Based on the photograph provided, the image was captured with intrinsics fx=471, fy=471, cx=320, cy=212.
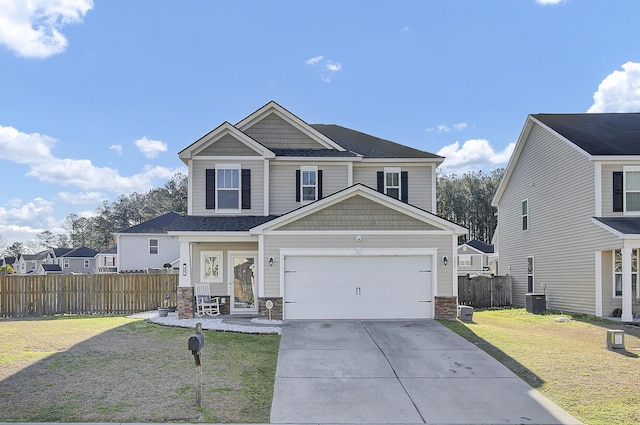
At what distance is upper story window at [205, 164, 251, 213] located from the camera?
16.7 meters

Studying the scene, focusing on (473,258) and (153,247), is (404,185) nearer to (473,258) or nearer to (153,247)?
(153,247)

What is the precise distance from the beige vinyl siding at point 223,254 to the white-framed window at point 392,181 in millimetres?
5576

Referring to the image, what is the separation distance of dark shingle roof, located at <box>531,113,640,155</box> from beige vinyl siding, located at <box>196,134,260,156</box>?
1174 centimetres

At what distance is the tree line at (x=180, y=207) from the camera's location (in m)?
59.7

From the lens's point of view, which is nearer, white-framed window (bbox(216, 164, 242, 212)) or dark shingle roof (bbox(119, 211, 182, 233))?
white-framed window (bbox(216, 164, 242, 212))

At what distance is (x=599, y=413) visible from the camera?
638cm

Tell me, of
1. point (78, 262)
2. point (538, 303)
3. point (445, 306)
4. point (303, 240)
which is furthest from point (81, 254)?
point (538, 303)

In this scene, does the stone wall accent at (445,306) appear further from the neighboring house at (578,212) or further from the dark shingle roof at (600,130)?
the dark shingle roof at (600,130)

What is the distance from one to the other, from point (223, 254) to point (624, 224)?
13.2 m

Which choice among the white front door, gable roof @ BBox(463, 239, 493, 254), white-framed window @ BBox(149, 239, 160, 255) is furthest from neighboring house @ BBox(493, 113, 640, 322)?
white-framed window @ BBox(149, 239, 160, 255)

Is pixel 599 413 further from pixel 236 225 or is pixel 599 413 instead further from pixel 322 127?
pixel 322 127

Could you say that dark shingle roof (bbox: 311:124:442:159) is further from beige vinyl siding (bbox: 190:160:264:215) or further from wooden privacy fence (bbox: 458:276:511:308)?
wooden privacy fence (bbox: 458:276:511:308)

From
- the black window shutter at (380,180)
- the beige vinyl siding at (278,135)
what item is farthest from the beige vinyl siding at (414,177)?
the beige vinyl siding at (278,135)

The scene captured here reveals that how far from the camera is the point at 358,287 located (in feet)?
46.9
